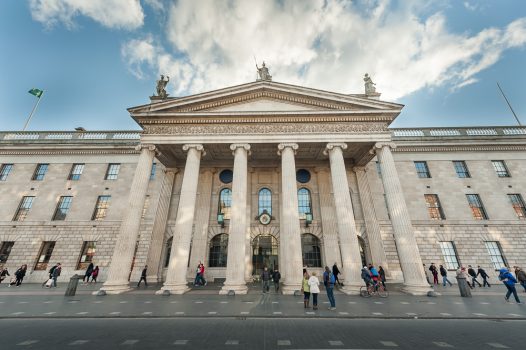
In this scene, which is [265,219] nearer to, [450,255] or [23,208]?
[450,255]

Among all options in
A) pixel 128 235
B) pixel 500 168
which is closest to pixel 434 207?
pixel 500 168

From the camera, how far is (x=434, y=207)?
1958cm

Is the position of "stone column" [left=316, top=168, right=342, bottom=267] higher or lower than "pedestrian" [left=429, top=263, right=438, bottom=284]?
higher

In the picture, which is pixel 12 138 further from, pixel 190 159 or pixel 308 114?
pixel 308 114

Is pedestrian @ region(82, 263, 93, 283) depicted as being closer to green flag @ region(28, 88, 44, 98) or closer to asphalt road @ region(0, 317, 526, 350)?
asphalt road @ region(0, 317, 526, 350)

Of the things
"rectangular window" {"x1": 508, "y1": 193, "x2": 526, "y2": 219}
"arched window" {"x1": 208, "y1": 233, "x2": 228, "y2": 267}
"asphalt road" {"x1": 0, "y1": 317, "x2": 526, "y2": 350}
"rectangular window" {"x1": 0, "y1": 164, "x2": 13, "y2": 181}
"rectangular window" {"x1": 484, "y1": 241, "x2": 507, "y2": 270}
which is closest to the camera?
"asphalt road" {"x1": 0, "y1": 317, "x2": 526, "y2": 350}

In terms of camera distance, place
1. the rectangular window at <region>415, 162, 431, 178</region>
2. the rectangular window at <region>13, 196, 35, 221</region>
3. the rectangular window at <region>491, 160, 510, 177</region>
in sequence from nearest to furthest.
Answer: the rectangular window at <region>13, 196, 35, 221</region>
the rectangular window at <region>491, 160, 510, 177</region>
the rectangular window at <region>415, 162, 431, 178</region>

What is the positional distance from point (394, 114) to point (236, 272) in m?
15.5

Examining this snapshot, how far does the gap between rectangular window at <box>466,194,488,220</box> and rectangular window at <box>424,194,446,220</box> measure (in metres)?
2.63

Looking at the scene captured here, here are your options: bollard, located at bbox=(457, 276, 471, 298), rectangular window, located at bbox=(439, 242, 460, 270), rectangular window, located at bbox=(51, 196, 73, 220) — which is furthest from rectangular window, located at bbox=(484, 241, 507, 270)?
rectangular window, located at bbox=(51, 196, 73, 220)

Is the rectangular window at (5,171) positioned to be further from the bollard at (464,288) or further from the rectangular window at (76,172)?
the bollard at (464,288)

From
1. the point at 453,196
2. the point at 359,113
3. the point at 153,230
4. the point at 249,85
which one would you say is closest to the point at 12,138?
the point at 153,230

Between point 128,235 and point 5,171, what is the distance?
18804mm

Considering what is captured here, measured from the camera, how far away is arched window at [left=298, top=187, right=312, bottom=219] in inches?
769
